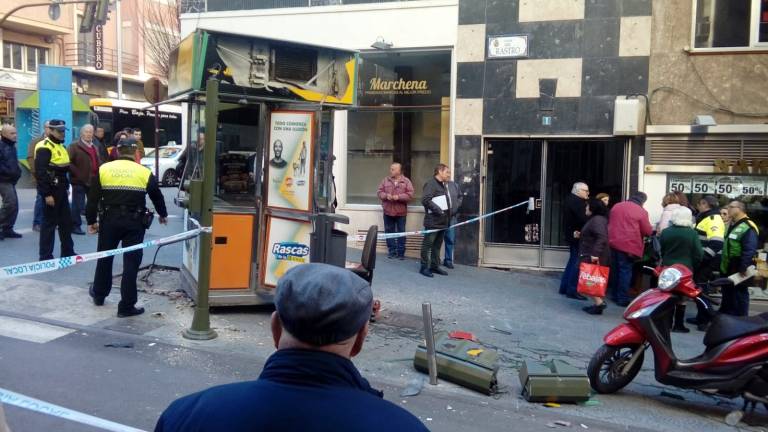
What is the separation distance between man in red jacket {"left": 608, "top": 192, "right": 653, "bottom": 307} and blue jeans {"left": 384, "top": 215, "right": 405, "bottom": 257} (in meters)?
3.58

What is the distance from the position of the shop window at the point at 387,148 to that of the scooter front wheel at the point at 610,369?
267 inches

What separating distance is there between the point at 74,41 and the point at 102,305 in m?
33.8

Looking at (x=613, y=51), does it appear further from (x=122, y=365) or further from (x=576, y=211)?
(x=122, y=365)

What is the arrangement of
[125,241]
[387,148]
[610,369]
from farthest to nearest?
[387,148] < [125,241] < [610,369]

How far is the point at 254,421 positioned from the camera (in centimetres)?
164

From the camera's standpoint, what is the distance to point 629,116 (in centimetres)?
1107

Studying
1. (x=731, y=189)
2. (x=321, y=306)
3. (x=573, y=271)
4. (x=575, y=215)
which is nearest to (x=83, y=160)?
(x=575, y=215)

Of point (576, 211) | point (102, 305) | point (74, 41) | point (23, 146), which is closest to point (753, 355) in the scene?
point (576, 211)

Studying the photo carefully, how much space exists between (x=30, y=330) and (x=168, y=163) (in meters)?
19.9

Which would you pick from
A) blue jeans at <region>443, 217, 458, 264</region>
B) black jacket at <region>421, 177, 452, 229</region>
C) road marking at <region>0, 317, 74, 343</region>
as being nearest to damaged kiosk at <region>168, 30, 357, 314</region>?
road marking at <region>0, 317, 74, 343</region>

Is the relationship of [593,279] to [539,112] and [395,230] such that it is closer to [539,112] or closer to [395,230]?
[539,112]

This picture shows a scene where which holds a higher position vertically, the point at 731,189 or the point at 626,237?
the point at 731,189

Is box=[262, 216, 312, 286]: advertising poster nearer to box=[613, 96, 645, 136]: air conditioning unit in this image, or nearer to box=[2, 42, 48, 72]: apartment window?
box=[613, 96, 645, 136]: air conditioning unit

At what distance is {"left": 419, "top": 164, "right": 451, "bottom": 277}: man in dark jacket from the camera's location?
11.0 m
